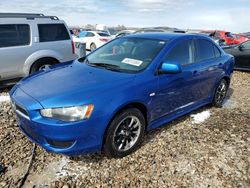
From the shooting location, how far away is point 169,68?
389 cm

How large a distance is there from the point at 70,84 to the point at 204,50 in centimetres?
282

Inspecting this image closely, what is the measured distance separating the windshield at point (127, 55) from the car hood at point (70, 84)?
226 mm

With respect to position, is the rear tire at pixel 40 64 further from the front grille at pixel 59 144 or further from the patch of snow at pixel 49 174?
the front grille at pixel 59 144

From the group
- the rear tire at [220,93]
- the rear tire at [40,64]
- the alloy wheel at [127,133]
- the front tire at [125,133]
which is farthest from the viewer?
the rear tire at [40,64]

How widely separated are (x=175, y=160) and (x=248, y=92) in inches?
187

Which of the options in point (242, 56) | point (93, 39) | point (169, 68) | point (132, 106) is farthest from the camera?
point (93, 39)

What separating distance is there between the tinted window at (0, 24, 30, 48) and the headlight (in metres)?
4.16

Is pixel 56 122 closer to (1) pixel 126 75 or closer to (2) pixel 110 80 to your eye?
(2) pixel 110 80

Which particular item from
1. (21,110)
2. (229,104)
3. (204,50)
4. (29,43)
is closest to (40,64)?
(29,43)

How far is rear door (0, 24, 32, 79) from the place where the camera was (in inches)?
255

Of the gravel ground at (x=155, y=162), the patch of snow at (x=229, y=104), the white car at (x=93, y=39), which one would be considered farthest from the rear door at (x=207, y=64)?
the white car at (x=93, y=39)

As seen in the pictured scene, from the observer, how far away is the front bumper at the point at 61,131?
3068 mm

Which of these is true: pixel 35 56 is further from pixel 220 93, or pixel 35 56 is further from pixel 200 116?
pixel 220 93

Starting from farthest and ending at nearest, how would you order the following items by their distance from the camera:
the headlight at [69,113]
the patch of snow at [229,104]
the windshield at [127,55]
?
the patch of snow at [229,104] → the windshield at [127,55] → the headlight at [69,113]
